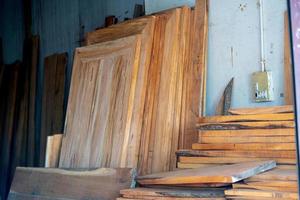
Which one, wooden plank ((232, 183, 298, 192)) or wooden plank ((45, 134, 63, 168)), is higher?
wooden plank ((45, 134, 63, 168))

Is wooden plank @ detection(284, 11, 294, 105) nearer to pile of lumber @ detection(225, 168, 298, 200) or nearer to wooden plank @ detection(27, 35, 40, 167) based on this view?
pile of lumber @ detection(225, 168, 298, 200)

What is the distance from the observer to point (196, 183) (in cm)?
192

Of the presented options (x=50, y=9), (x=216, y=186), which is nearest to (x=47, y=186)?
(x=216, y=186)

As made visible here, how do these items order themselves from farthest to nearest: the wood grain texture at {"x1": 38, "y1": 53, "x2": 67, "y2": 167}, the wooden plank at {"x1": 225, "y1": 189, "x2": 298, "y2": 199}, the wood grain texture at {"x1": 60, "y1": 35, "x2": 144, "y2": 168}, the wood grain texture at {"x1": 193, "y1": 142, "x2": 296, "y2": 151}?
1. the wood grain texture at {"x1": 38, "y1": 53, "x2": 67, "y2": 167}
2. the wood grain texture at {"x1": 60, "y1": 35, "x2": 144, "y2": 168}
3. the wood grain texture at {"x1": 193, "y1": 142, "x2": 296, "y2": 151}
4. the wooden plank at {"x1": 225, "y1": 189, "x2": 298, "y2": 199}

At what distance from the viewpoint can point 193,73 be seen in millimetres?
2625

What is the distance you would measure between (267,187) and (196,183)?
302 mm

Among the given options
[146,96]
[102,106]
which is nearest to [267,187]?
[146,96]

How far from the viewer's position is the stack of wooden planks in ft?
8.60

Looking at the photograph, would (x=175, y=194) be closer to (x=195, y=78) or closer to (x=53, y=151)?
(x=195, y=78)

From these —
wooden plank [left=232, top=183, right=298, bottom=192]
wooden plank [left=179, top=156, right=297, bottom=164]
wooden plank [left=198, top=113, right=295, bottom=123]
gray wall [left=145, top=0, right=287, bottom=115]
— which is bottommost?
wooden plank [left=232, top=183, right=298, bottom=192]

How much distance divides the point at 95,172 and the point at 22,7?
293cm

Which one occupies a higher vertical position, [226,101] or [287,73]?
[287,73]

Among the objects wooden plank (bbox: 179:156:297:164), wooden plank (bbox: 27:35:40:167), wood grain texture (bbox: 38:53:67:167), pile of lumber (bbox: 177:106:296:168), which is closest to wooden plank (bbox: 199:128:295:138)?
pile of lumber (bbox: 177:106:296:168)

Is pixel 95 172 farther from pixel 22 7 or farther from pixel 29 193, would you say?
pixel 22 7
